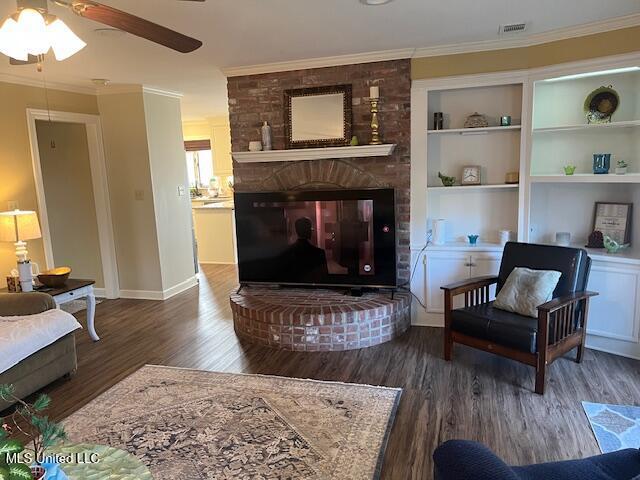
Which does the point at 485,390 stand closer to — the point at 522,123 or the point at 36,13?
the point at 522,123

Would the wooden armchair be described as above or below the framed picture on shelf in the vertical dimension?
below

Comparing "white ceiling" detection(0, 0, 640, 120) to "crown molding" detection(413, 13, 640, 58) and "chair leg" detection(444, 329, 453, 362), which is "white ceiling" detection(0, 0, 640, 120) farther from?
"chair leg" detection(444, 329, 453, 362)

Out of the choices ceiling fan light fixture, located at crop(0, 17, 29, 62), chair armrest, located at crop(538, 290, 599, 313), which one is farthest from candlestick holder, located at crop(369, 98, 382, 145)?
Answer: ceiling fan light fixture, located at crop(0, 17, 29, 62)

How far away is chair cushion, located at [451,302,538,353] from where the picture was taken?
293 centimetres

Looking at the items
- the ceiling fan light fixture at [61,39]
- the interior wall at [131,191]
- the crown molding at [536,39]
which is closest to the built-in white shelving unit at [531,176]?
the crown molding at [536,39]

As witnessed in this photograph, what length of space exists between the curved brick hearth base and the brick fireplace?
482 mm

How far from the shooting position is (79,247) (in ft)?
18.4

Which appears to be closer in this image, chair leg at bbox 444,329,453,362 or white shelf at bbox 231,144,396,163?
chair leg at bbox 444,329,453,362

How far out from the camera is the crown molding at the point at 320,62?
3902 millimetres

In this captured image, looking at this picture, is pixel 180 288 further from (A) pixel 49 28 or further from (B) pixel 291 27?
(A) pixel 49 28

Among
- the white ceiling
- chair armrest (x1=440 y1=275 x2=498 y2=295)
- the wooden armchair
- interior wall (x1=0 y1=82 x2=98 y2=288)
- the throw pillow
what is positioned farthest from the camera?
interior wall (x1=0 y1=82 x2=98 y2=288)

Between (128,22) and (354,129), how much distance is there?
2.53 meters

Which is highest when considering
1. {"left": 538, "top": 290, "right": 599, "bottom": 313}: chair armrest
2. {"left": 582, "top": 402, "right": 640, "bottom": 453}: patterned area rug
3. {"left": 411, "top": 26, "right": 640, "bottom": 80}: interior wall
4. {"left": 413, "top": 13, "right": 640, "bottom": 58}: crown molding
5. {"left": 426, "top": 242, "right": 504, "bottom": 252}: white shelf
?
{"left": 413, "top": 13, "right": 640, "bottom": 58}: crown molding

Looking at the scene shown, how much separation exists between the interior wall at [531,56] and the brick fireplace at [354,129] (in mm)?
229
